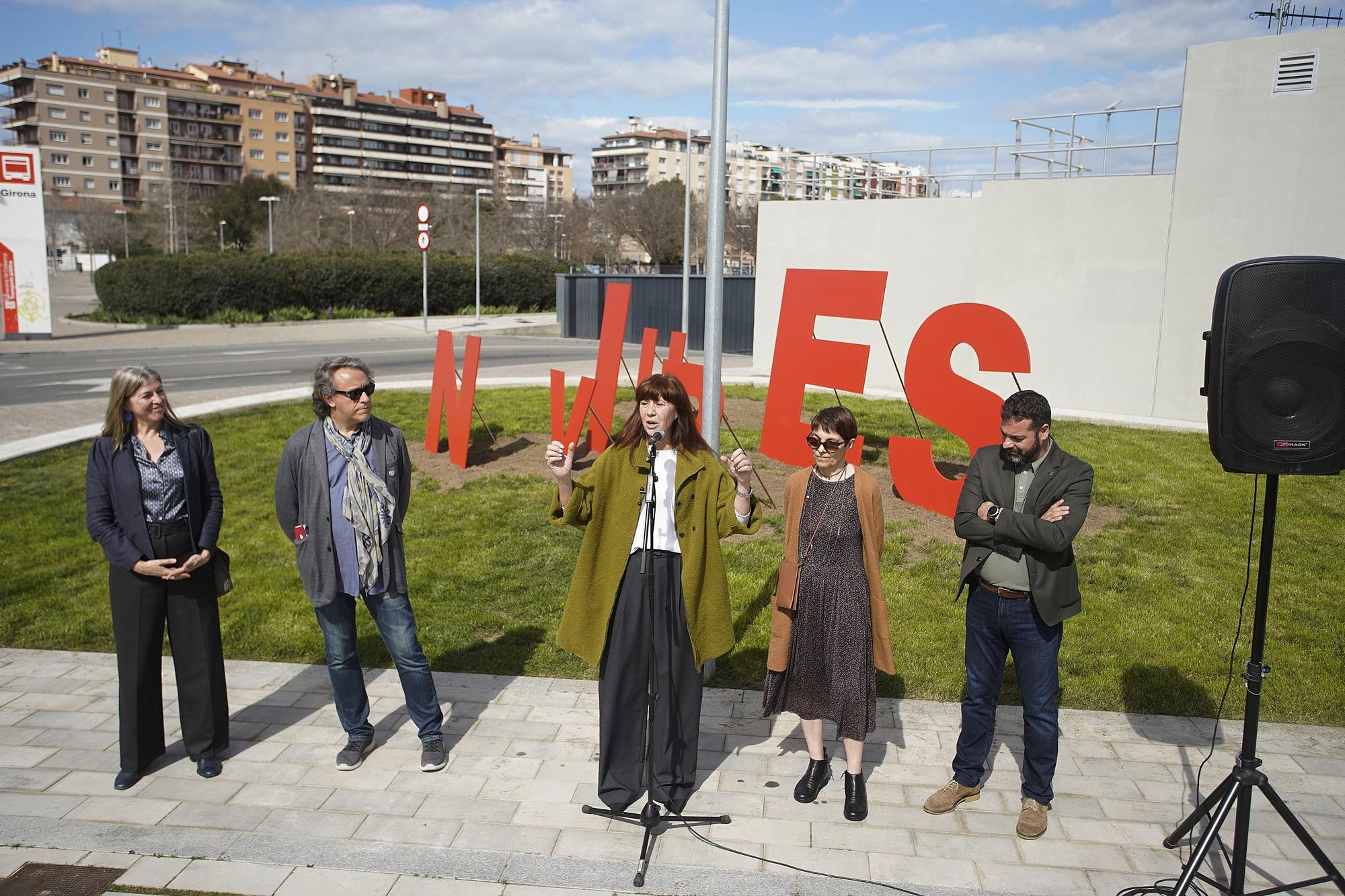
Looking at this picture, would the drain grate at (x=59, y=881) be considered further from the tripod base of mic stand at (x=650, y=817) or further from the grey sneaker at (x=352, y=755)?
the tripod base of mic stand at (x=650, y=817)

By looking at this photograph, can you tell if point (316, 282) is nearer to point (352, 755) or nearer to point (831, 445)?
point (352, 755)

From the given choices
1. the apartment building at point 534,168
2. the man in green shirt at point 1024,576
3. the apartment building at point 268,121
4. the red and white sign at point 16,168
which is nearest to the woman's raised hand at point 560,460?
the man in green shirt at point 1024,576

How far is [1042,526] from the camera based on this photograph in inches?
168

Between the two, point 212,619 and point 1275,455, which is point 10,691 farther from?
point 1275,455

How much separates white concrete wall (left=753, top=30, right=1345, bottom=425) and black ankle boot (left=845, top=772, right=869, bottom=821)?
1308cm

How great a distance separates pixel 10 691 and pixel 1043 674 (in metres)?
5.93

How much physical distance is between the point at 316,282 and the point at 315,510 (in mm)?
35344

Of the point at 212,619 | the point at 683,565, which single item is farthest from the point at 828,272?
the point at 212,619

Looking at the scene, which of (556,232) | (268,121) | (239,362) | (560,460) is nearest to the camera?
(560,460)

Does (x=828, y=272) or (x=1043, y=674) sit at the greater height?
(x=828, y=272)

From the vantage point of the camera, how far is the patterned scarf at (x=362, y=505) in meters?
4.87

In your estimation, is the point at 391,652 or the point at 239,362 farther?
the point at 239,362

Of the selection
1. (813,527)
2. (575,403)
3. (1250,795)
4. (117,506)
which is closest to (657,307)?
(575,403)

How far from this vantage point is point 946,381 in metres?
9.01
